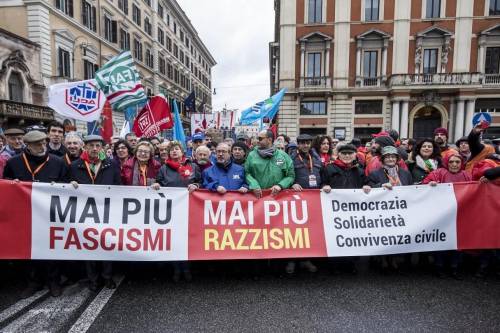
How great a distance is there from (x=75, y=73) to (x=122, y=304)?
25515 millimetres

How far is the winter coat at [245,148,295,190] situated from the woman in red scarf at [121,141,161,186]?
4.50ft

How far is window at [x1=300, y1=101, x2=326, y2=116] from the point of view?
94.6 ft

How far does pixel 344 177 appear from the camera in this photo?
13.4ft

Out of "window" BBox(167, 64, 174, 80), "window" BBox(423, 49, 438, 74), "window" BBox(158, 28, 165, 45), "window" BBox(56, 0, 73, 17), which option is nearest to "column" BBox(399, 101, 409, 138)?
"window" BBox(423, 49, 438, 74)

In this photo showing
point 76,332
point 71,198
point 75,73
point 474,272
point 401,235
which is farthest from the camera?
point 75,73

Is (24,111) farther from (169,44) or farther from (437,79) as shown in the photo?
(437,79)

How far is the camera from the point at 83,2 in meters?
24.6

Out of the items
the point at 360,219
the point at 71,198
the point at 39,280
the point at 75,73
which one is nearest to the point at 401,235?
the point at 360,219

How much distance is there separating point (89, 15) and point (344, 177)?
2912 cm

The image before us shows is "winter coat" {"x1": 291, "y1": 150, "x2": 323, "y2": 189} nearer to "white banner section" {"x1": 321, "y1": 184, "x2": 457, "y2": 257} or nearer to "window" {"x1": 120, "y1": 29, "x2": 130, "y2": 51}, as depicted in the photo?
"white banner section" {"x1": 321, "y1": 184, "x2": 457, "y2": 257}

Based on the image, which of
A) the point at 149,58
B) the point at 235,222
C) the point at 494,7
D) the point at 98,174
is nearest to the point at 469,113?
the point at 494,7

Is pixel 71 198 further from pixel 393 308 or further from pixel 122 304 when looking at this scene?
pixel 393 308

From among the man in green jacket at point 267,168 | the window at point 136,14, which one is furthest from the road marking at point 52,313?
the window at point 136,14

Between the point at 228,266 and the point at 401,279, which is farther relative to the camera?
the point at 228,266
